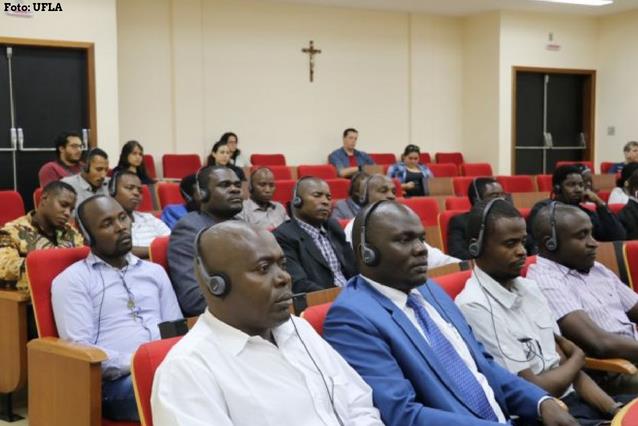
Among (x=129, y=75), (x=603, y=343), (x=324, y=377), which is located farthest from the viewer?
(x=129, y=75)

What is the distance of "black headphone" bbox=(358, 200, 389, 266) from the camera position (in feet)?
7.07

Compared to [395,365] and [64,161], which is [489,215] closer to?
[395,365]

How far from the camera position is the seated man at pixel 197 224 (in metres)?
3.26

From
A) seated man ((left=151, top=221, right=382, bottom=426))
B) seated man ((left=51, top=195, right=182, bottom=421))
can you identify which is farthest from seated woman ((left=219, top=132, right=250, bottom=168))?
seated man ((left=151, top=221, right=382, bottom=426))

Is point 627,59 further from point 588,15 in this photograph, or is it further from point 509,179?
point 509,179

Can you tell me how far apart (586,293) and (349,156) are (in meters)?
7.34

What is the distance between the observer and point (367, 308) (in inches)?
80.0

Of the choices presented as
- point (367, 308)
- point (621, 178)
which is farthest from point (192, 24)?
point (367, 308)

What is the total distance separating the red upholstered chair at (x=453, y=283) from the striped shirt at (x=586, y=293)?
34 centimetres

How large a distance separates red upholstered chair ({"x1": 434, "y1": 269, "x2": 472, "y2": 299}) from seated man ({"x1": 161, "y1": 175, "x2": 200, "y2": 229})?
2059mm

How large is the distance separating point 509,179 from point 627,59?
4856 mm

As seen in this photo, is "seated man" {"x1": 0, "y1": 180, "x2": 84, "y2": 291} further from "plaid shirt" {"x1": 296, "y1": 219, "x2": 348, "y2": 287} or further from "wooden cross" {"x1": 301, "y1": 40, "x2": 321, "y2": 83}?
"wooden cross" {"x1": 301, "y1": 40, "x2": 321, "y2": 83}

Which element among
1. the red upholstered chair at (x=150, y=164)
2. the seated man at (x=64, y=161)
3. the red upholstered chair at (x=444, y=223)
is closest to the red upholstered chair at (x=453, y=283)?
the red upholstered chair at (x=444, y=223)

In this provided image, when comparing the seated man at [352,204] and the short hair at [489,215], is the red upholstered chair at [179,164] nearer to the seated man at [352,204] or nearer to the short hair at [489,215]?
the seated man at [352,204]
